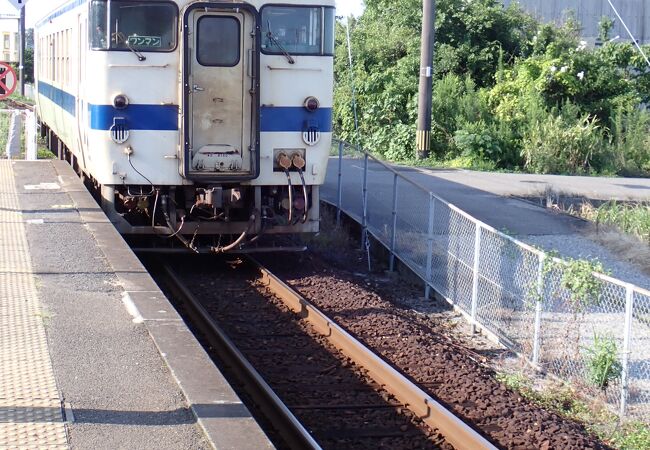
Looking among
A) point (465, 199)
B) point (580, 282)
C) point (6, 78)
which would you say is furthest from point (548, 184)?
point (580, 282)

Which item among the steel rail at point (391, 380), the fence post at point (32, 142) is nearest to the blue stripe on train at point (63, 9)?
the fence post at point (32, 142)

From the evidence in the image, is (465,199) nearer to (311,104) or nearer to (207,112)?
(311,104)

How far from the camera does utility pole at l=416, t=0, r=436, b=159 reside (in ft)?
79.0

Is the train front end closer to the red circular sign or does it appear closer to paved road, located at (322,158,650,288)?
paved road, located at (322,158,650,288)

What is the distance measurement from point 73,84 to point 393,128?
15.0 meters

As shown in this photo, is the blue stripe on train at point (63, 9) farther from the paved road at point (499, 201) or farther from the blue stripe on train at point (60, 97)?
the paved road at point (499, 201)

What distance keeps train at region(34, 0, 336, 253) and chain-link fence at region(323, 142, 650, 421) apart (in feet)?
5.76

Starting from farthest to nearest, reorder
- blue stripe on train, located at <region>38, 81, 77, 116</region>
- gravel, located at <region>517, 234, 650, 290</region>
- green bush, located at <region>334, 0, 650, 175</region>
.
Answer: green bush, located at <region>334, 0, 650, 175</region>
blue stripe on train, located at <region>38, 81, 77, 116</region>
gravel, located at <region>517, 234, 650, 290</region>

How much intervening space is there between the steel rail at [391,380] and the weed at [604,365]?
1.52 metres

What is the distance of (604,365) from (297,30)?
5611 millimetres

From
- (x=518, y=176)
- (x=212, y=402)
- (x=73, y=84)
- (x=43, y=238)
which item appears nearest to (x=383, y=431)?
(x=212, y=402)

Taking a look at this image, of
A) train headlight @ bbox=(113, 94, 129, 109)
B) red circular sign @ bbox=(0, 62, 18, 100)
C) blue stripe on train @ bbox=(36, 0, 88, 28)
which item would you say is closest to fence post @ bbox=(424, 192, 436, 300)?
train headlight @ bbox=(113, 94, 129, 109)

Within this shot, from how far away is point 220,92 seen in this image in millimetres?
11375

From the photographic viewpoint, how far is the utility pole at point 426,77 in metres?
24.1
